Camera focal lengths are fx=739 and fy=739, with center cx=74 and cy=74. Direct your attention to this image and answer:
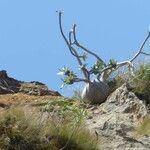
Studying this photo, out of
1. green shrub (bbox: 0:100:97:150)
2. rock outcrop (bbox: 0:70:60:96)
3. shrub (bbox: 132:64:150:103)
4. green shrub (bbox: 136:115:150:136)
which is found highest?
rock outcrop (bbox: 0:70:60:96)

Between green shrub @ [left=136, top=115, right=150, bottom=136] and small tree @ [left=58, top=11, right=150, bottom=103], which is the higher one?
small tree @ [left=58, top=11, right=150, bottom=103]

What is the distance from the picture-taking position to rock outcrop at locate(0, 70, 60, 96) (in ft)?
47.4

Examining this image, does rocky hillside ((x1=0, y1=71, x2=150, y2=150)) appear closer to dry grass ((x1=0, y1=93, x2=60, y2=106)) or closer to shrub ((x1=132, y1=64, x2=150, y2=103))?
dry grass ((x1=0, y1=93, x2=60, y2=106))

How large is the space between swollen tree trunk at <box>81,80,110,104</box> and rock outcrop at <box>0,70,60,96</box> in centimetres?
159

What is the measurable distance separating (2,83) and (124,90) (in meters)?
3.93

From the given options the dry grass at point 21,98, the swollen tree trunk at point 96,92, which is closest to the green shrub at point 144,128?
the swollen tree trunk at point 96,92

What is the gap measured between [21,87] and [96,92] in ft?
9.48

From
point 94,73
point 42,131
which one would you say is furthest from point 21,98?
point 42,131

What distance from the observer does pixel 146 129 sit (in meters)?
9.87

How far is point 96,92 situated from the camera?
12.6 meters

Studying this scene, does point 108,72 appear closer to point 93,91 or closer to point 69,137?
point 93,91

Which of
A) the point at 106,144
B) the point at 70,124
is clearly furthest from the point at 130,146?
the point at 70,124

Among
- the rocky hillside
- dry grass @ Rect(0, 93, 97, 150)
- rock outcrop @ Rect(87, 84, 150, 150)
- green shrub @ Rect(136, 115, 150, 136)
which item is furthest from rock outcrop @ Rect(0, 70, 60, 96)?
dry grass @ Rect(0, 93, 97, 150)

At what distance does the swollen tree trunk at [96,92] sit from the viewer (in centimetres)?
1268
